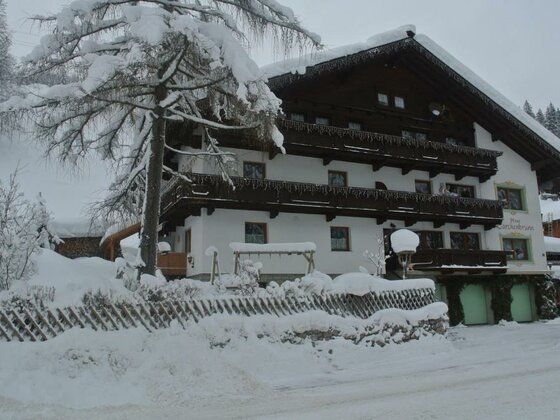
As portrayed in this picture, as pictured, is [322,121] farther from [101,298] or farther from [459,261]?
[101,298]

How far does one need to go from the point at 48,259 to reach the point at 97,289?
591 cm

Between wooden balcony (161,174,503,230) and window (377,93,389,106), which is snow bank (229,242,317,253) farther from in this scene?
window (377,93,389,106)

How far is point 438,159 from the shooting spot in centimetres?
2680

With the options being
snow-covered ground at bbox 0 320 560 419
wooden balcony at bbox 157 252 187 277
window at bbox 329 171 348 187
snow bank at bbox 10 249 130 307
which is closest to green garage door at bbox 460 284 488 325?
window at bbox 329 171 348 187

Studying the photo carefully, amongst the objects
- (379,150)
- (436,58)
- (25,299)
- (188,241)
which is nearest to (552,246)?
(436,58)

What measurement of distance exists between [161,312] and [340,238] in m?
15.9

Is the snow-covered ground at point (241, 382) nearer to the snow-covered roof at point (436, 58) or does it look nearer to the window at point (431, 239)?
the snow-covered roof at point (436, 58)

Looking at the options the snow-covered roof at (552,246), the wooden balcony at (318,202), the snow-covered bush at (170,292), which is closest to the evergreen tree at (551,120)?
the snow-covered roof at (552,246)

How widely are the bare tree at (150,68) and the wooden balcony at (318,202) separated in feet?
22.5

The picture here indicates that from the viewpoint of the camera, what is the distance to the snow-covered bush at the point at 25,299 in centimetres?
850

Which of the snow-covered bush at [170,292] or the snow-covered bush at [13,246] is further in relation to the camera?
the snow-covered bush at [170,292]

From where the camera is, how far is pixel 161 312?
9656 millimetres

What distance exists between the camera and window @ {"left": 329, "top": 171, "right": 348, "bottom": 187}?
83.6ft

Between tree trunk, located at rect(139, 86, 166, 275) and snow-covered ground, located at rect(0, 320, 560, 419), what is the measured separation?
11.7 ft
